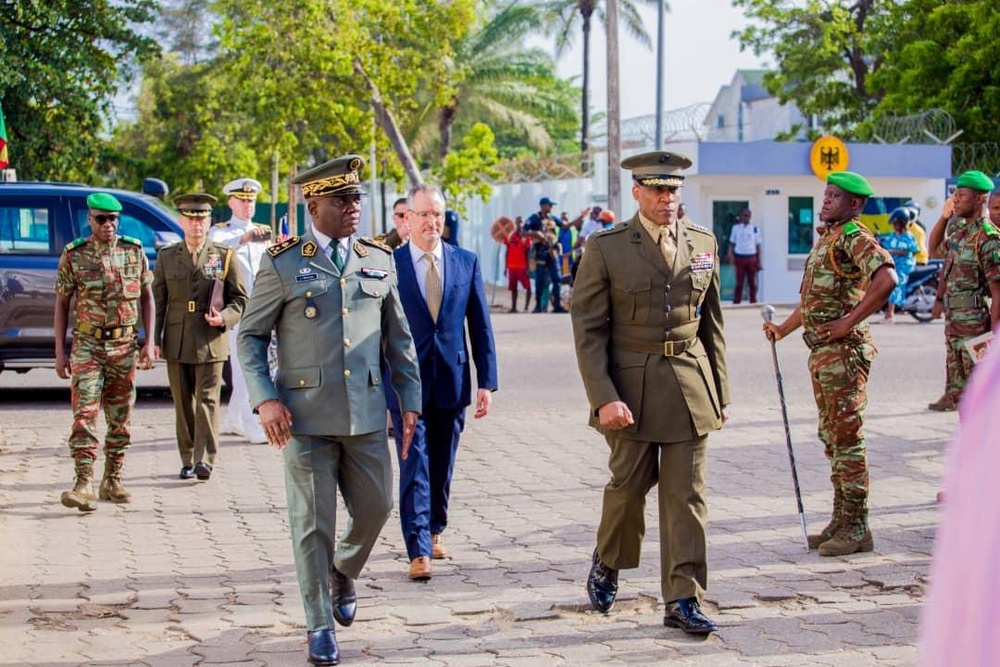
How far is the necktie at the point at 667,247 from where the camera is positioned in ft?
20.2

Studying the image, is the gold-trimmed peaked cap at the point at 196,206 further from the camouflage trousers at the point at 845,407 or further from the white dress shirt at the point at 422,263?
the camouflage trousers at the point at 845,407

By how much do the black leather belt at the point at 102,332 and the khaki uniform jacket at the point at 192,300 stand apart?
969 millimetres

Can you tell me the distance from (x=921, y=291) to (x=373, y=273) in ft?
63.7

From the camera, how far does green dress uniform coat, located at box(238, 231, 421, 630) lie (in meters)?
5.66

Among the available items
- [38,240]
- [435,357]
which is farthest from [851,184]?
[38,240]

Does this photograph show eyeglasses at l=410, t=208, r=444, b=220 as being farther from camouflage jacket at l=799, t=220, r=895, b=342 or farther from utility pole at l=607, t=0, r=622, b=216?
utility pole at l=607, t=0, r=622, b=216

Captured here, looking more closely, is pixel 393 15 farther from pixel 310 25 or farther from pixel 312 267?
pixel 312 267

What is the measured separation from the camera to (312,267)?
19.0 feet

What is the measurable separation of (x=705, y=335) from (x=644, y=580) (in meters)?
1.39

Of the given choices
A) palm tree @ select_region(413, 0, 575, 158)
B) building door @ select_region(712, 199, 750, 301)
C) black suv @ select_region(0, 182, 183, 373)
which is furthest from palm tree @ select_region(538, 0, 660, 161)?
black suv @ select_region(0, 182, 183, 373)

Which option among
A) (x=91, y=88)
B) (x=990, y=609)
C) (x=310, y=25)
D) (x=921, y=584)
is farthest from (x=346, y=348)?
(x=310, y=25)

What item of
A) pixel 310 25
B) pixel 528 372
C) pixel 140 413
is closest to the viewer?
pixel 140 413

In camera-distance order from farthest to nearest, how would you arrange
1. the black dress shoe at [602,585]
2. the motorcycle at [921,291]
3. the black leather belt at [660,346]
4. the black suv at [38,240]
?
the motorcycle at [921,291]
the black suv at [38,240]
the black dress shoe at [602,585]
the black leather belt at [660,346]

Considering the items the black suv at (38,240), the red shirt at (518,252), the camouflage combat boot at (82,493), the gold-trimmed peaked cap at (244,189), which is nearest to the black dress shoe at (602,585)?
the camouflage combat boot at (82,493)
